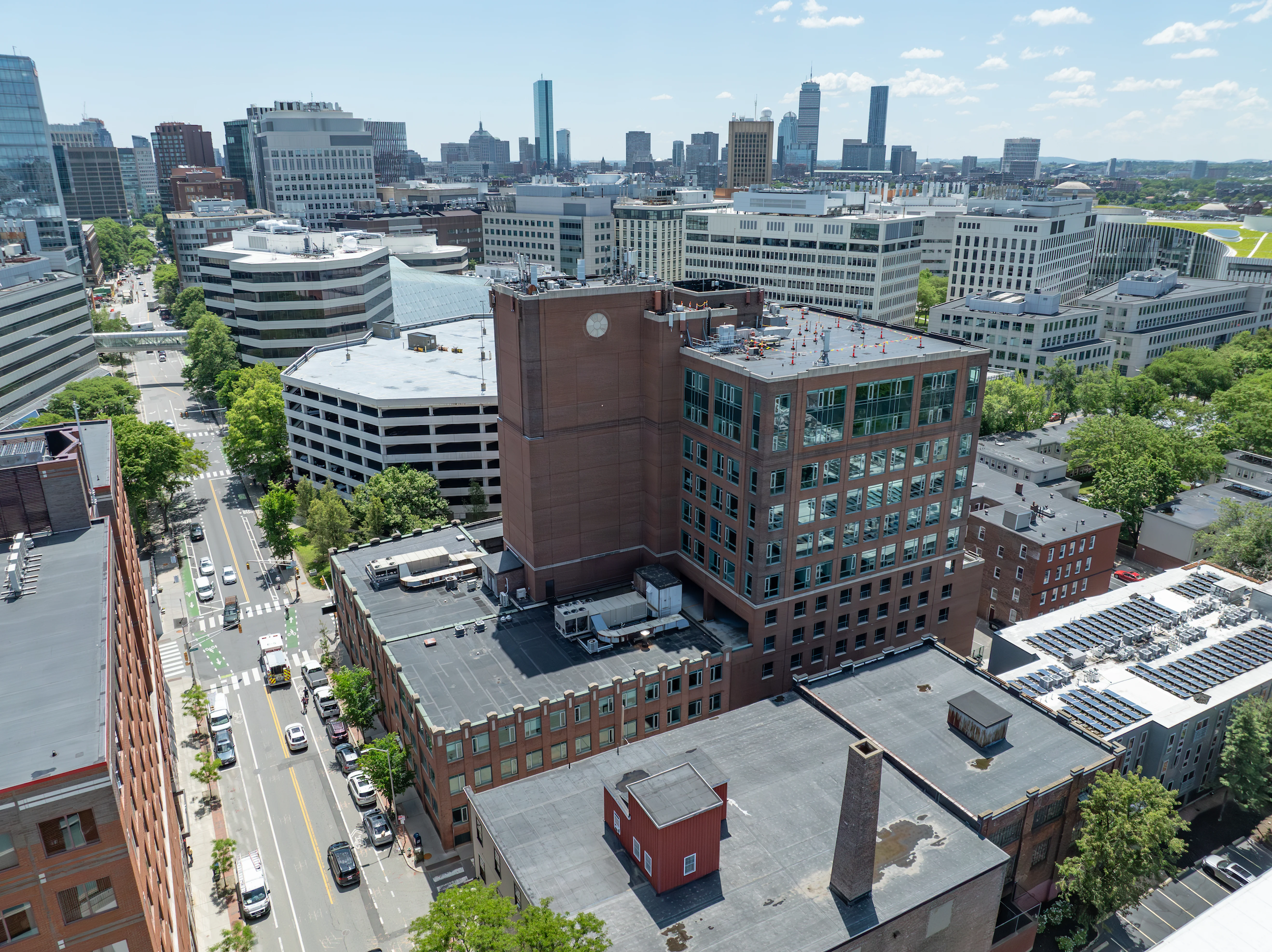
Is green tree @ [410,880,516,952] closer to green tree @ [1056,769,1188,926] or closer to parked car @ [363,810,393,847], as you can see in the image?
parked car @ [363,810,393,847]

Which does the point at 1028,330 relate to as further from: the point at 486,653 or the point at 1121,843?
the point at 486,653

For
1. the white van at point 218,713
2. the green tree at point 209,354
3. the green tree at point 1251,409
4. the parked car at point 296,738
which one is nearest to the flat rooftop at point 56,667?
the white van at point 218,713

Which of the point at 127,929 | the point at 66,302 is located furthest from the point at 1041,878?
the point at 66,302

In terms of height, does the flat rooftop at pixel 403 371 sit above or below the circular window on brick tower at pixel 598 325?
below

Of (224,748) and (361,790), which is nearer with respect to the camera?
(361,790)

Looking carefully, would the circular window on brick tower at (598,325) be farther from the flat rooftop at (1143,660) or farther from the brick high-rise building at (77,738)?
the flat rooftop at (1143,660)

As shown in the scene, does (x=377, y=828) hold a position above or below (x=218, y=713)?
below

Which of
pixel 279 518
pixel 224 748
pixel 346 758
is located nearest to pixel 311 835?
pixel 346 758

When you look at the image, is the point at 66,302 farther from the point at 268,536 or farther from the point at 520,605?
the point at 520,605
